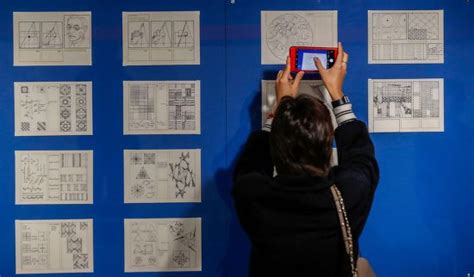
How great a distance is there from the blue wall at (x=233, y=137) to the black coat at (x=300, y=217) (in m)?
0.42

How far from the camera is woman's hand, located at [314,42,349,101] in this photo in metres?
1.20

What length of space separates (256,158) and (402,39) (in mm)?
615

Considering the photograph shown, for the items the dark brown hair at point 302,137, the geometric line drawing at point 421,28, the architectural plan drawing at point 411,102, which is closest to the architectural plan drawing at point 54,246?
the dark brown hair at point 302,137

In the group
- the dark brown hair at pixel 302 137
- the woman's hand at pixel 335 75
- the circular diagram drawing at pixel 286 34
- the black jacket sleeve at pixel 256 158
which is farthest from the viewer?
the circular diagram drawing at pixel 286 34

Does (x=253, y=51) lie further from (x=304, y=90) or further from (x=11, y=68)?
(x=11, y=68)

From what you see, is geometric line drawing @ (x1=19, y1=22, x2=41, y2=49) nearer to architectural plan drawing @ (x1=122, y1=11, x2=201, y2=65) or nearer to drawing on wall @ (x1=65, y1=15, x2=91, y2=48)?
drawing on wall @ (x1=65, y1=15, x2=91, y2=48)

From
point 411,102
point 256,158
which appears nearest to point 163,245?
point 256,158

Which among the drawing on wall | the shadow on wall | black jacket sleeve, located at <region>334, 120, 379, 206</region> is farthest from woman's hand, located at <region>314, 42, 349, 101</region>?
the drawing on wall

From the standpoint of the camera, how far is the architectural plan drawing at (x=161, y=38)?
4.51ft

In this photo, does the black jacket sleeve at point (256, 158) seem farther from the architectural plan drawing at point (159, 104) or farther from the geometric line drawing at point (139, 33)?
the geometric line drawing at point (139, 33)

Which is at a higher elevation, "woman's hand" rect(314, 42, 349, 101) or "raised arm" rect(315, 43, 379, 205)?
"woman's hand" rect(314, 42, 349, 101)

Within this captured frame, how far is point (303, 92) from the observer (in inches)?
54.1

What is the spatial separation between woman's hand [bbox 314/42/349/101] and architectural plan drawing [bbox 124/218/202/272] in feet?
1.79

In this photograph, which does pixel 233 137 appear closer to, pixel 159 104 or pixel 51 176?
pixel 159 104
